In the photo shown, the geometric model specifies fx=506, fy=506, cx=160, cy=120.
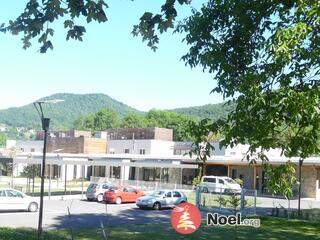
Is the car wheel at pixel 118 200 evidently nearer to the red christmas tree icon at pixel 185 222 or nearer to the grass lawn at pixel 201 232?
the grass lawn at pixel 201 232

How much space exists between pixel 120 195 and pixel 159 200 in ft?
15.0

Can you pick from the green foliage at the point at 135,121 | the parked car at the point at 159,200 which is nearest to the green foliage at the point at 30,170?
the parked car at the point at 159,200

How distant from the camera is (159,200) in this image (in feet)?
105

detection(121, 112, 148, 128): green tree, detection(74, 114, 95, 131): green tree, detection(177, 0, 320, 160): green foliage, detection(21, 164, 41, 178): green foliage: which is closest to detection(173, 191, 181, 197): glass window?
detection(21, 164, 41, 178): green foliage

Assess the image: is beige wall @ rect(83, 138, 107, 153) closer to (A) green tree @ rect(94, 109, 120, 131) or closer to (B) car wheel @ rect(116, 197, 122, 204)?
(B) car wheel @ rect(116, 197, 122, 204)

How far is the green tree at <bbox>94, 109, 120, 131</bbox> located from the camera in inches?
6555

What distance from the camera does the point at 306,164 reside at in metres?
46.2

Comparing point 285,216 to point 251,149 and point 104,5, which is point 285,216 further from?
point 104,5

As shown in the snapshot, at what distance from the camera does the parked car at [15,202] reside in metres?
27.1

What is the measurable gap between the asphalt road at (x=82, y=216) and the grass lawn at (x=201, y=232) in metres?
1.12

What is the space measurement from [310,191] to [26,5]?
44834mm

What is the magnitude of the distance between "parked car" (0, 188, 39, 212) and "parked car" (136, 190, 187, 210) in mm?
6821

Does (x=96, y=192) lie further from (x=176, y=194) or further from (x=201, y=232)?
(x=201, y=232)

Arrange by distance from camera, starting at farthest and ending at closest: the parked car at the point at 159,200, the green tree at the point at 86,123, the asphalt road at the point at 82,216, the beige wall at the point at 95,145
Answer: the green tree at the point at 86,123 → the beige wall at the point at 95,145 → the parked car at the point at 159,200 → the asphalt road at the point at 82,216
